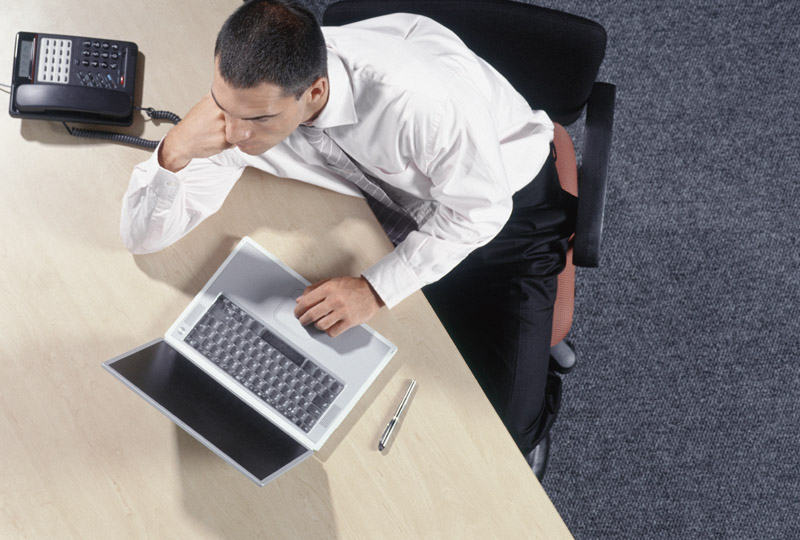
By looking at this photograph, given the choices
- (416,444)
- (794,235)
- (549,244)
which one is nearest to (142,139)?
(416,444)

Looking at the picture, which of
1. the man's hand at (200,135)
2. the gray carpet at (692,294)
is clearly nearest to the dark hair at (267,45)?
the man's hand at (200,135)

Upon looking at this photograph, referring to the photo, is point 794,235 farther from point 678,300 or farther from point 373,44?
point 373,44

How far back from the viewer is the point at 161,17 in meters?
1.16

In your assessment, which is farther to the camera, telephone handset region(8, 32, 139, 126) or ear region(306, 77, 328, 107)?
telephone handset region(8, 32, 139, 126)

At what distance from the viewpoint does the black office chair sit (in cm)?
114

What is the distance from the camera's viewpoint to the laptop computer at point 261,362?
0.99 m

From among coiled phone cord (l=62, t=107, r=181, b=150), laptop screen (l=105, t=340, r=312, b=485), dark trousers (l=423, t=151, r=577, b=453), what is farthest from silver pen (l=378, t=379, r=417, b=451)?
coiled phone cord (l=62, t=107, r=181, b=150)

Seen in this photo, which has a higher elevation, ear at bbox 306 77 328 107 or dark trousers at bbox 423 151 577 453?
ear at bbox 306 77 328 107

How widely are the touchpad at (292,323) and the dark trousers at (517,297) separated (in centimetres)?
39

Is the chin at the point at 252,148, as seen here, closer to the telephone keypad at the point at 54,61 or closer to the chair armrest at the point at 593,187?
the telephone keypad at the point at 54,61

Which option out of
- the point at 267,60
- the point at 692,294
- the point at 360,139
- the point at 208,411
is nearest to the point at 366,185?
the point at 360,139

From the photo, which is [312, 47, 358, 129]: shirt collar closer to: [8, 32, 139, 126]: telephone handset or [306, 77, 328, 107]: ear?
[306, 77, 328, 107]: ear

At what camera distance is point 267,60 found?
0.86 m

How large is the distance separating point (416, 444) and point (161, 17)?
837 mm
